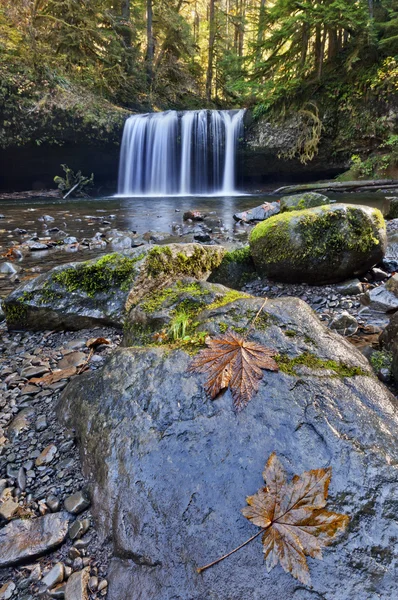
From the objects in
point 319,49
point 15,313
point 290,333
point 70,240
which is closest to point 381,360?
point 290,333

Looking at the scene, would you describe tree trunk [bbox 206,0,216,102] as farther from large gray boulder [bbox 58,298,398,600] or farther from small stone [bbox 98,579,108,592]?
small stone [bbox 98,579,108,592]

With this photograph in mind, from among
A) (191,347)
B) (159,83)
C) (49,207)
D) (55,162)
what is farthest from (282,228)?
(159,83)

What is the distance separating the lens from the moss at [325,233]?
4.18 meters

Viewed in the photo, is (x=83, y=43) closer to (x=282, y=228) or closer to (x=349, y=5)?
(x=349, y=5)

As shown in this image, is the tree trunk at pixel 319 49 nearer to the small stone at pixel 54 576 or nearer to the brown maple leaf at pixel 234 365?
the brown maple leaf at pixel 234 365

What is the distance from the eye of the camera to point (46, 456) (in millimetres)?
1702

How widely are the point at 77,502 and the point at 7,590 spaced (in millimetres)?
333

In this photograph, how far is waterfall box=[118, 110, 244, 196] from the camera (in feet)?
56.5

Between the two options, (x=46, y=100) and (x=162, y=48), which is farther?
(x=162, y=48)

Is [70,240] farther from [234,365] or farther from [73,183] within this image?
[73,183]

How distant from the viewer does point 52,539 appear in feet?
4.39

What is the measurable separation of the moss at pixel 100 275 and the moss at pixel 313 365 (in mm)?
2156

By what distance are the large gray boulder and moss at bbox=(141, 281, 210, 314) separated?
23.2 inches

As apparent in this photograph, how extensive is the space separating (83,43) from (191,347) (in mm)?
21640
